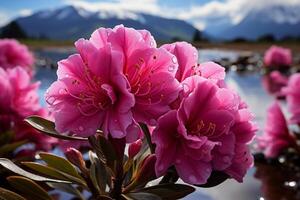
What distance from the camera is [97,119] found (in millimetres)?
495

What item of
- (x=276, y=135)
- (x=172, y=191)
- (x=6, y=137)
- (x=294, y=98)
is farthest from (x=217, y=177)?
(x=294, y=98)

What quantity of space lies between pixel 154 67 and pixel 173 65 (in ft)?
0.06

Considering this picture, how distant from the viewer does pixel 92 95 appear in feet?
1.65

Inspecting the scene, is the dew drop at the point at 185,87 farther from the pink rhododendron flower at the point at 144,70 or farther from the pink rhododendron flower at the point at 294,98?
the pink rhododendron flower at the point at 294,98

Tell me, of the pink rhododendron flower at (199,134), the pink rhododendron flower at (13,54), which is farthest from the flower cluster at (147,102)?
the pink rhododendron flower at (13,54)

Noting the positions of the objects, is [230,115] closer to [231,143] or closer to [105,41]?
[231,143]

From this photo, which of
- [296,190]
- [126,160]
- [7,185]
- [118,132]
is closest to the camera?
[118,132]

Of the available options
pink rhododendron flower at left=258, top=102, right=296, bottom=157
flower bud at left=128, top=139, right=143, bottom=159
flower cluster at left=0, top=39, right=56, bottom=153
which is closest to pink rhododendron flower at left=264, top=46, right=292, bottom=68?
pink rhododendron flower at left=258, top=102, right=296, bottom=157

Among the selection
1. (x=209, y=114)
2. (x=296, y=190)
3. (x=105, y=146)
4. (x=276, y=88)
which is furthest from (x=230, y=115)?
(x=276, y=88)

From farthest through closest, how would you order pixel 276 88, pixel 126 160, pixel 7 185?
pixel 276 88 → pixel 7 185 → pixel 126 160

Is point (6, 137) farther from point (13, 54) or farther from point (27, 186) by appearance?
point (13, 54)

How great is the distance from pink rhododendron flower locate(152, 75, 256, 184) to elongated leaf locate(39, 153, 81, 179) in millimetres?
122

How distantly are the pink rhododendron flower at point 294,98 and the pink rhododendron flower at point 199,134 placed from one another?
2.84 ft

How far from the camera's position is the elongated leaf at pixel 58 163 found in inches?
22.0
